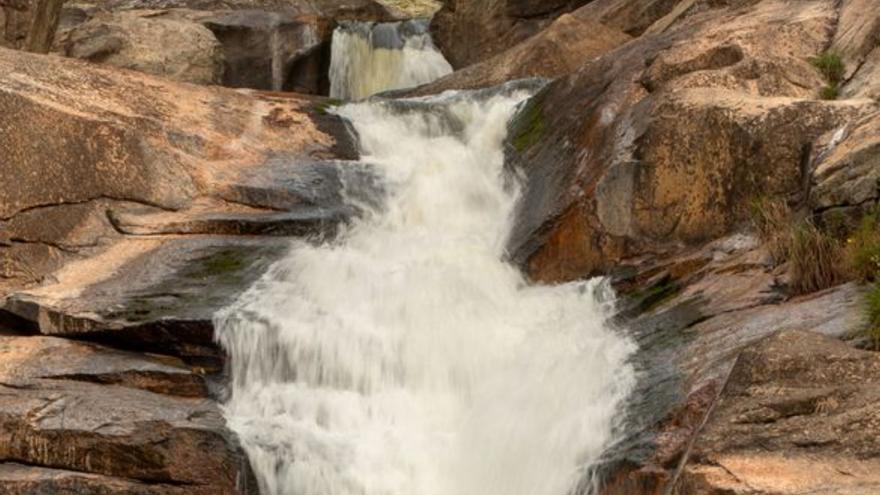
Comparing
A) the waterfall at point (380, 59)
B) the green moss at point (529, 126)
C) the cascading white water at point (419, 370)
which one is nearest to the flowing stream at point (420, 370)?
the cascading white water at point (419, 370)

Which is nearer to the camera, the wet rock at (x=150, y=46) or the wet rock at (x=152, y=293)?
the wet rock at (x=152, y=293)

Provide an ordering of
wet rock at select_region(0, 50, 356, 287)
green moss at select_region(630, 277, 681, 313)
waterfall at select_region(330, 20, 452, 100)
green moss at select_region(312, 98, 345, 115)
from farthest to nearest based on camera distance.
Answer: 1. waterfall at select_region(330, 20, 452, 100)
2. green moss at select_region(312, 98, 345, 115)
3. wet rock at select_region(0, 50, 356, 287)
4. green moss at select_region(630, 277, 681, 313)

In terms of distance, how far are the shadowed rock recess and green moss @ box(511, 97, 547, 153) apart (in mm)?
39

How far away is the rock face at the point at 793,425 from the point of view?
24.8ft

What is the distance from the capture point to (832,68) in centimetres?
1443

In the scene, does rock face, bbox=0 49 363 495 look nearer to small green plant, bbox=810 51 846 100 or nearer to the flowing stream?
the flowing stream

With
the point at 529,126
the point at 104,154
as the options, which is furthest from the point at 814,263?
the point at 104,154

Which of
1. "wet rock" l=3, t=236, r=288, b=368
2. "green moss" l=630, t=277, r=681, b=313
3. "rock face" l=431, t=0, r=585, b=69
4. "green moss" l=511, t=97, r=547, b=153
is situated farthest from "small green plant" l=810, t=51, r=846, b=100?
"rock face" l=431, t=0, r=585, b=69

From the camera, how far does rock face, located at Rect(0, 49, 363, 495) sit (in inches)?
420

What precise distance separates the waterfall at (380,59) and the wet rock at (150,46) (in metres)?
2.52

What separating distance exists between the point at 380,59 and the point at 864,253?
1636cm

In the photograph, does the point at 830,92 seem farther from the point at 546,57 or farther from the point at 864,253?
the point at 546,57

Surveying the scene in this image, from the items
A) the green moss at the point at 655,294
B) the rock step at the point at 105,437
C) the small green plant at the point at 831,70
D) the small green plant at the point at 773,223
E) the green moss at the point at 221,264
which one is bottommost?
the rock step at the point at 105,437

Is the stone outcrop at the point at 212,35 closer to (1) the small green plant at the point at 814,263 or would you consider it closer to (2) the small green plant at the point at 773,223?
(2) the small green plant at the point at 773,223
